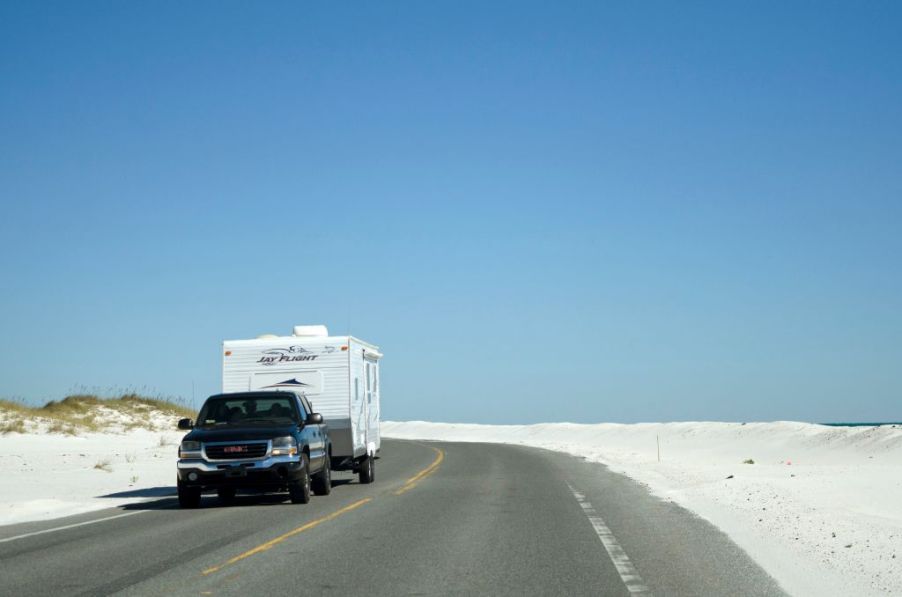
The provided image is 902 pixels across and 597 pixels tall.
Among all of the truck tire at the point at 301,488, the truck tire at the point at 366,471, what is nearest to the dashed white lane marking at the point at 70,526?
the truck tire at the point at 301,488

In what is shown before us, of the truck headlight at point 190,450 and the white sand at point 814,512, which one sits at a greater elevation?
the truck headlight at point 190,450

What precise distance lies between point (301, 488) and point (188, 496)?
2162 millimetres

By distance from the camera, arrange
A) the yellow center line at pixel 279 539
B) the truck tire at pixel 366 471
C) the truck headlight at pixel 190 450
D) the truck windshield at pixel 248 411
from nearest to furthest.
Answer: the yellow center line at pixel 279 539
the truck headlight at pixel 190 450
the truck windshield at pixel 248 411
the truck tire at pixel 366 471

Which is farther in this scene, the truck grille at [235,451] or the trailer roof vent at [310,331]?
the trailer roof vent at [310,331]

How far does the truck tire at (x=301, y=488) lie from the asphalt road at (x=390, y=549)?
19.4 inches

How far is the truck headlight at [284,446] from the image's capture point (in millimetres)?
19172

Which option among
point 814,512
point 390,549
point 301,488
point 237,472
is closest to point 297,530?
point 390,549

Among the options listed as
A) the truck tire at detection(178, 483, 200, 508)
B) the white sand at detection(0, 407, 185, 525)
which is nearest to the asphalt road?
the truck tire at detection(178, 483, 200, 508)

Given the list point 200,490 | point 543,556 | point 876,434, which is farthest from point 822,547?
point 876,434

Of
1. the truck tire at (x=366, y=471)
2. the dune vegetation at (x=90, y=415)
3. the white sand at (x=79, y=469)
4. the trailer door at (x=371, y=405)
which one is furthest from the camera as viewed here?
the dune vegetation at (x=90, y=415)

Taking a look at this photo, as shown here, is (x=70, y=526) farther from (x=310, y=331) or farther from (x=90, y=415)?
(x=90, y=415)

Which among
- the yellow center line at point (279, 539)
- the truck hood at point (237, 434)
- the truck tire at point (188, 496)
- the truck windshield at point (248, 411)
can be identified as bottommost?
the yellow center line at point (279, 539)

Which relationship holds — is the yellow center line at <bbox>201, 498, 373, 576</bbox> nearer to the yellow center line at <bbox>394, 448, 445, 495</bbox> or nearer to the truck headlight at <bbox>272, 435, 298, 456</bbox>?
the truck headlight at <bbox>272, 435, 298, 456</bbox>

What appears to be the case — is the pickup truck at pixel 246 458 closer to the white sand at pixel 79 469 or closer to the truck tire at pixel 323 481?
the truck tire at pixel 323 481
